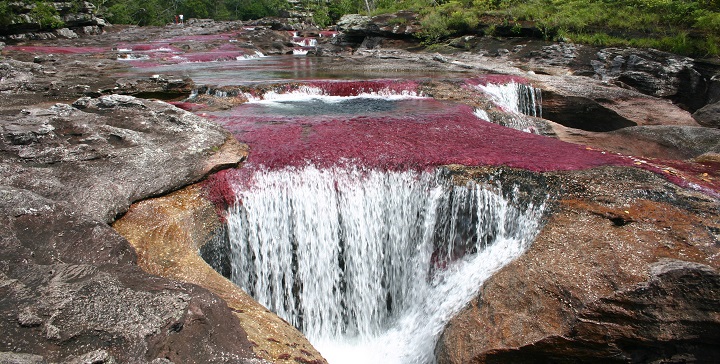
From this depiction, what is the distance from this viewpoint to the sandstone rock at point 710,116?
533 inches

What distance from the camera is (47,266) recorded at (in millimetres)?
4094

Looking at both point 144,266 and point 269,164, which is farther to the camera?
point 269,164

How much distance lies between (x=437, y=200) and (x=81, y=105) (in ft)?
24.0

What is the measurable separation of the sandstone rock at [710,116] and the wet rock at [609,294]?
32.8 feet

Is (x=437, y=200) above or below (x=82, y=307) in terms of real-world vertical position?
below

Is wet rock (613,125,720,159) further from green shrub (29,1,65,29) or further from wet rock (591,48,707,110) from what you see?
green shrub (29,1,65,29)

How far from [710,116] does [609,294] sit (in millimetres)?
12351

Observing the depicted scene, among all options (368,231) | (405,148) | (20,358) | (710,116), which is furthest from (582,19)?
(20,358)

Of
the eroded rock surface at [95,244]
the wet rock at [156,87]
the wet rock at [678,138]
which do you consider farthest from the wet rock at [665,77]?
the eroded rock surface at [95,244]

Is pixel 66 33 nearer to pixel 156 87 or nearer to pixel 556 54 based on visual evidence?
pixel 156 87

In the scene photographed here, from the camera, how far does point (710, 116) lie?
1374cm

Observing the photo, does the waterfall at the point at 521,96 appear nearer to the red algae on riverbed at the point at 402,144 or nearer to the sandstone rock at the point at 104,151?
the red algae on riverbed at the point at 402,144

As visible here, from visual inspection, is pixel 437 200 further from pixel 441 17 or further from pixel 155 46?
pixel 155 46

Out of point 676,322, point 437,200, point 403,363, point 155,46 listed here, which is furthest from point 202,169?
point 155,46
